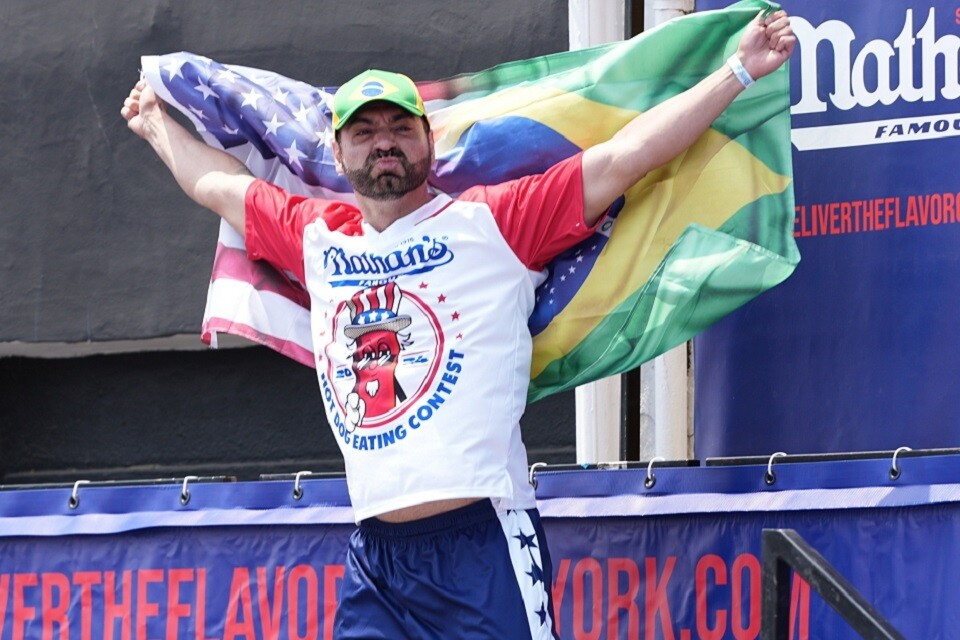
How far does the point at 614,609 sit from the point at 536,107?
139 centimetres

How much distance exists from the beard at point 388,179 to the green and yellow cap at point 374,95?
0.41 ft

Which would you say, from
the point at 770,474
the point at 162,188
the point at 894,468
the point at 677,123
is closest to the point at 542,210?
the point at 677,123

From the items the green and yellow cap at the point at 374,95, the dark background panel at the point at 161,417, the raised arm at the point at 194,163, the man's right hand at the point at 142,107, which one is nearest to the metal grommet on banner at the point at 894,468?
the green and yellow cap at the point at 374,95

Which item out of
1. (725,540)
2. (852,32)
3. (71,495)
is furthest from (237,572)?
(852,32)

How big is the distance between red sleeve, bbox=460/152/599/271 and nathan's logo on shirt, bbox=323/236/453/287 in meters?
0.18

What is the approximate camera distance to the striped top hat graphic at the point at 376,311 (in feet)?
12.5

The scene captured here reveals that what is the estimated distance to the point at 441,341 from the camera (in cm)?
375

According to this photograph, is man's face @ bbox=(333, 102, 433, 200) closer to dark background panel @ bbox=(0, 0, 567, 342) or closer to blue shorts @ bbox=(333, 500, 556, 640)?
blue shorts @ bbox=(333, 500, 556, 640)

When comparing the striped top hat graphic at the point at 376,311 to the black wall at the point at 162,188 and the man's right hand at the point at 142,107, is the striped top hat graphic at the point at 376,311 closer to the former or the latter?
the man's right hand at the point at 142,107

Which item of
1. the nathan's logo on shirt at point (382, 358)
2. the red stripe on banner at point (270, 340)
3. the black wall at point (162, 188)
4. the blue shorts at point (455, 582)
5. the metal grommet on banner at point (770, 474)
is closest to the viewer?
the blue shorts at point (455, 582)

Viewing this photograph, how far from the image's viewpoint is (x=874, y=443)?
13.6ft

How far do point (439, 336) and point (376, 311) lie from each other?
192 mm

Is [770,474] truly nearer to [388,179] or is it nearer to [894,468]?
[894,468]

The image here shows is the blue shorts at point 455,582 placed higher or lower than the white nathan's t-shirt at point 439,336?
lower
